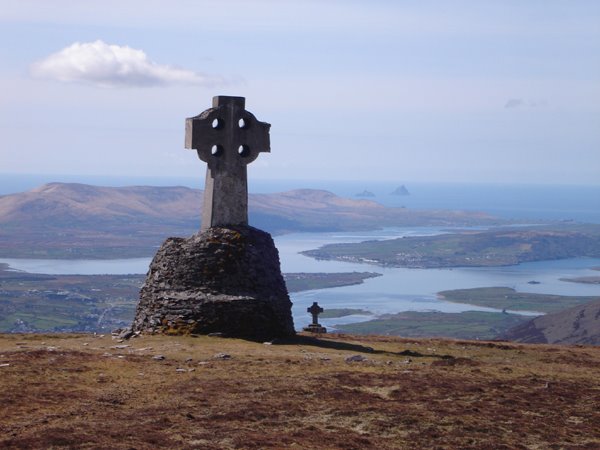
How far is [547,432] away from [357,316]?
313 feet

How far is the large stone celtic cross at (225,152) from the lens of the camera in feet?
87.7

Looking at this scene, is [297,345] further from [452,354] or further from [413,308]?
[413,308]

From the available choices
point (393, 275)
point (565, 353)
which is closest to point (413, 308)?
point (393, 275)

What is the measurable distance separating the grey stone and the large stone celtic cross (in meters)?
0.60

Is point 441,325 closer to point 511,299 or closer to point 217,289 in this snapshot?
point 511,299

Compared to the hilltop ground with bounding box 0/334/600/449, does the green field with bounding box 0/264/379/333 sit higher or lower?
lower

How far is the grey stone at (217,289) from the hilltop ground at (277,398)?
40.2 inches

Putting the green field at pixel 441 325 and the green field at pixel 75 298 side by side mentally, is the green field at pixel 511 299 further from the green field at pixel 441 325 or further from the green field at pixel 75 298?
the green field at pixel 75 298

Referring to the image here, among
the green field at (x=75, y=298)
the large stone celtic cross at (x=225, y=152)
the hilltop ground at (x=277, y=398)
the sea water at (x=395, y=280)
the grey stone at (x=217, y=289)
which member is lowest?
the green field at (x=75, y=298)

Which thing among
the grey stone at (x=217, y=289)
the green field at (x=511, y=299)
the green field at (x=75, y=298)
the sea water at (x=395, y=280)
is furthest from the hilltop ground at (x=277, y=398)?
the green field at (x=511, y=299)

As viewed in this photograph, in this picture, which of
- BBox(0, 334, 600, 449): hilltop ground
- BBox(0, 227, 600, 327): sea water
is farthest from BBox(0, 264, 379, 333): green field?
BBox(0, 334, 600, 449): hilltop ground

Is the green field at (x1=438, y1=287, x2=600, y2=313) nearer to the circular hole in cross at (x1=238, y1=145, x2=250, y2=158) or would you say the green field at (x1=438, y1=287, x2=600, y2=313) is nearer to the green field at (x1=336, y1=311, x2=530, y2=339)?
the green field at (x1=336, y1=311, x2=530, y2=339)

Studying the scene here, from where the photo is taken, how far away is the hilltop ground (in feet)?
47.3

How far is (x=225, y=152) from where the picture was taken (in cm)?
2692
